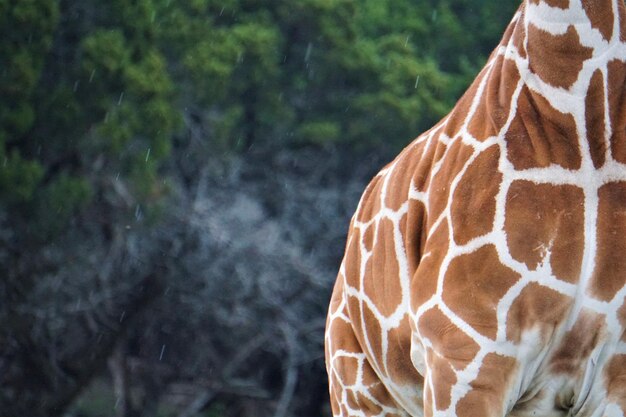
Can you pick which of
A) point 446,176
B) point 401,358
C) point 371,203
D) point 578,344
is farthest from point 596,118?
point 371,203

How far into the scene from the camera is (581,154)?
2.78 metres

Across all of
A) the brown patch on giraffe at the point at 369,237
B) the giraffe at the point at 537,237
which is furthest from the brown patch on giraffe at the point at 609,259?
the brown patch on giraffe at the point at 369,237

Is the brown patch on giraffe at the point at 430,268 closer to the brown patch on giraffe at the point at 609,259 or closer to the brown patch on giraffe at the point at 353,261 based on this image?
the brown patch on giraffe at the point at 609,259

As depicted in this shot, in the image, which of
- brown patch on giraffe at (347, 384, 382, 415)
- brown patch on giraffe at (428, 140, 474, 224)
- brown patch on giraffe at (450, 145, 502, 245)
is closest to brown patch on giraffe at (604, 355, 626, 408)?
brown patch on giraffe at (450, 145, 502, 245)

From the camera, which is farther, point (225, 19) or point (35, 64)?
point (225, 19)

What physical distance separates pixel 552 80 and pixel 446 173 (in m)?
0.36

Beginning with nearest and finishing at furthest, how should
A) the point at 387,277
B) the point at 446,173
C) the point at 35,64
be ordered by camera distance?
the point at 446,173 < the point at 387,277 < the point at 35,64

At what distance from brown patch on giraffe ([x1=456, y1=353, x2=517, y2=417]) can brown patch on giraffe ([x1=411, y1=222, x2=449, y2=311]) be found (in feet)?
0.80

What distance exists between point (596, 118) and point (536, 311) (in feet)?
1.58

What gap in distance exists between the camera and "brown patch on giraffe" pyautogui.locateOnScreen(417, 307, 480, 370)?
283 centimetres

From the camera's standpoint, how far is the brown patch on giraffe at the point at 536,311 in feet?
8.99

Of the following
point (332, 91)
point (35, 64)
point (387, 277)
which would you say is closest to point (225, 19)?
point (332, 91)

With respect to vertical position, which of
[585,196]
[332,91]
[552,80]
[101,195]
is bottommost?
[101,195]

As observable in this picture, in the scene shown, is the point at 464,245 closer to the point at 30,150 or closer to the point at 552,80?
the point at 552,80
